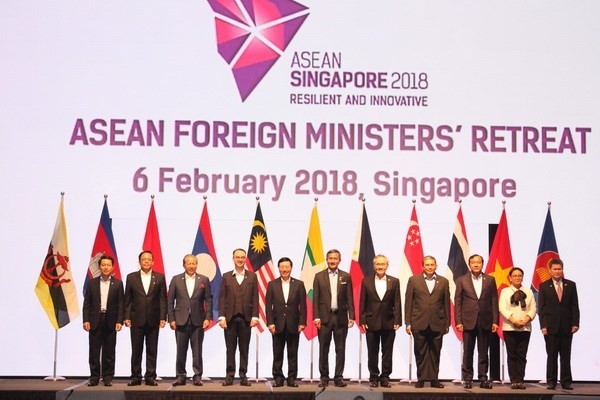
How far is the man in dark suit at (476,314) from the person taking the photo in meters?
8.91

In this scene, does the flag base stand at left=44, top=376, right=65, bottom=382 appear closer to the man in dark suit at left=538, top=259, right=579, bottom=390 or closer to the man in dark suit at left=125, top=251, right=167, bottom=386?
the man in dark suit at left=125, top=251, right=167, bottom=386

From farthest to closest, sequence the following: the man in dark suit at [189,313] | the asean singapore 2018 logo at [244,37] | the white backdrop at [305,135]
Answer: the asean singapore 2018 logo at [244,37] → the white backdrop at [305,135] → the man in dark suit at [189,313]

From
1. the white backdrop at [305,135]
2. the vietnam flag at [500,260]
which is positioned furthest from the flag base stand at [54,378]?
the vietnam flag at [500,260]

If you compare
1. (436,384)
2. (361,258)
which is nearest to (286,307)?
(361,258)

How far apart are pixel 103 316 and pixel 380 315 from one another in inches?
100

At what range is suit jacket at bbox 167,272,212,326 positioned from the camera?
8.80 metres

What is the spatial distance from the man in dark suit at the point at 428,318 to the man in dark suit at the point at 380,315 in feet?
0.46

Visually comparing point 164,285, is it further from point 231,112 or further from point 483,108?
point 483,108

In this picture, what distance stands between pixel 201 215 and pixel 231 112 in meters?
1.16

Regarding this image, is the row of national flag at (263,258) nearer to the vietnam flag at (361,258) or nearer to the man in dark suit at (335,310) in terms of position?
the vietnam flag at (361,258)

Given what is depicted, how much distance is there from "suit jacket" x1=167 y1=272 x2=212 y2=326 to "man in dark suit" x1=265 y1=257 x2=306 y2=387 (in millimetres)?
570

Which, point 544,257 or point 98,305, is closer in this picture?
point 98,305

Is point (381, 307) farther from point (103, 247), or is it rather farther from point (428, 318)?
point (103, 247)

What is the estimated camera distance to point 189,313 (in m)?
8.80
